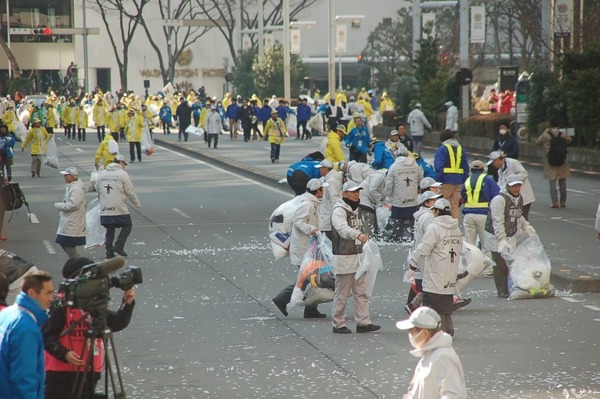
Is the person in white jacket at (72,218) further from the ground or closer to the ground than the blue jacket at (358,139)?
closer to the ground

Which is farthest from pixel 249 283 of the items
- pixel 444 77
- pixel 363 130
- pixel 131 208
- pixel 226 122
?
pixel 226 122

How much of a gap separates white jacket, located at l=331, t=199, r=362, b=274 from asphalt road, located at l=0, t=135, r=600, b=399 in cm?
68

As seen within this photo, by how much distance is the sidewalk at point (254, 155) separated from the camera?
2858 centimetres

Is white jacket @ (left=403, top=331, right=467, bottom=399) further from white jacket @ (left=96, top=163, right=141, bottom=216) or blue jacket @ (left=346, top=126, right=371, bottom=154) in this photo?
blue jacket @ (left=346, top=126, right=371, bottom=154)

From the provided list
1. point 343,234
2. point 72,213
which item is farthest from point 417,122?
point 343,234

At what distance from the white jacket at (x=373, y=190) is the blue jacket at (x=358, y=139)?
23.1 ft

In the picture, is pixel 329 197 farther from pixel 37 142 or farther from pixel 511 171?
pixel 37 142

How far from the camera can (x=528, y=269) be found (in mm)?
13859

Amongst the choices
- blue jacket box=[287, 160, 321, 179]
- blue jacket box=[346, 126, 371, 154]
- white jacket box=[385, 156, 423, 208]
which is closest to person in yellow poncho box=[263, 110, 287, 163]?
blue jacket box=[346, 126, 371, 154]

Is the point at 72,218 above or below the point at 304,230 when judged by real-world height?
below

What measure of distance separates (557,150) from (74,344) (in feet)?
58.3

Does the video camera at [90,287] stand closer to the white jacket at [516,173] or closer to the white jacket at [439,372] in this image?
the white jacket at [439,372]

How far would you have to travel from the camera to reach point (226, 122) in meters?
57.5

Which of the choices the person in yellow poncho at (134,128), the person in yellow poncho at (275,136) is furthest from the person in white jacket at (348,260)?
the person in yellow poncho at (134,128)
